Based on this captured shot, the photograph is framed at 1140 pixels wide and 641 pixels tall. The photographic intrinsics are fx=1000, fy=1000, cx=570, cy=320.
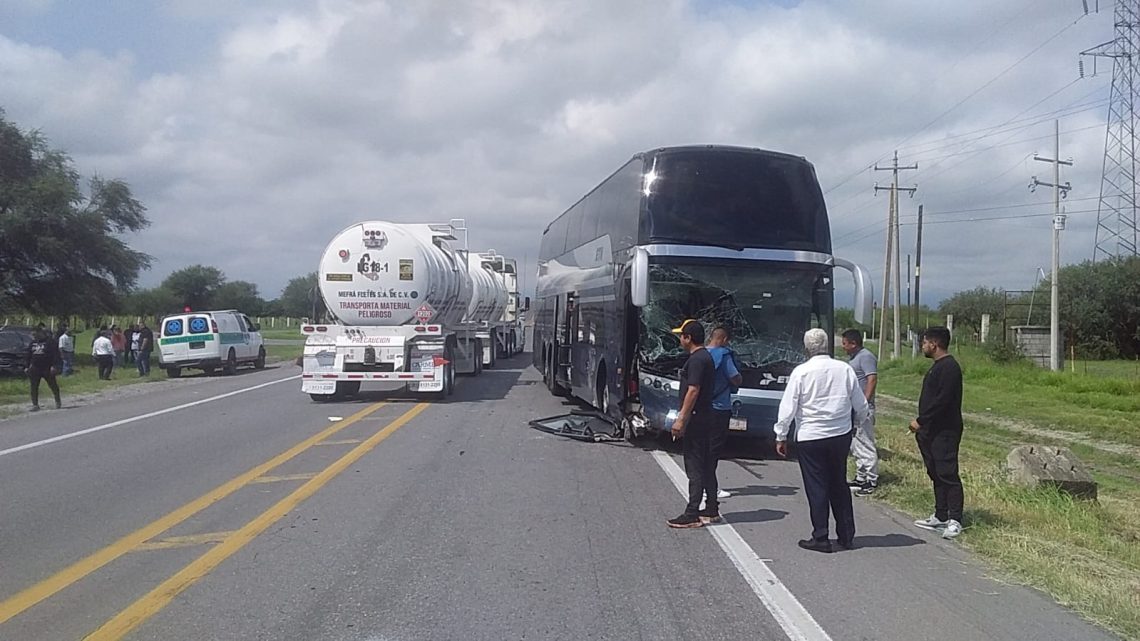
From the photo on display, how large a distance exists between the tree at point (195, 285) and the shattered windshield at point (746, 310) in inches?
3039

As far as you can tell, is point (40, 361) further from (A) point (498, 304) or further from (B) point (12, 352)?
(A) point (498, 304)

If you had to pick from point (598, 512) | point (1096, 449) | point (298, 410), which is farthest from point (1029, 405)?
point (598, 512)

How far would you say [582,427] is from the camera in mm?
15766

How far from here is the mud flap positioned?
49.1 feet

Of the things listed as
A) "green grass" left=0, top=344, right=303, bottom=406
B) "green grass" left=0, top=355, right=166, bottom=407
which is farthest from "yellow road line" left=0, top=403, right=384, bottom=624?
"green grass" left=0, top=355, right=166, bottom=407

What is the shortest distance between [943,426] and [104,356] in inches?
1038

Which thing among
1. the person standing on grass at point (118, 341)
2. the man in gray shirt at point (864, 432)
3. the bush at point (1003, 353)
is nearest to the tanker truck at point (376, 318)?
the man in gray shirt at point (864, 432)

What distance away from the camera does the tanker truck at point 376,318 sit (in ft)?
66.0

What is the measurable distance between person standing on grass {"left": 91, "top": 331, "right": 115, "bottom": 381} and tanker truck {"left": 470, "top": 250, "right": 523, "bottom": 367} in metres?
10.8

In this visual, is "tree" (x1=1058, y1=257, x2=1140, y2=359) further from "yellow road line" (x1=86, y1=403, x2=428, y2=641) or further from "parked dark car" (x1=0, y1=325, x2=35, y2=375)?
"yellow road line" (x1=86, y1=403, x2=428, y2=641)

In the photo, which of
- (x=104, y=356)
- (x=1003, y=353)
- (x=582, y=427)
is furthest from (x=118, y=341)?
(x=1003, y=353)

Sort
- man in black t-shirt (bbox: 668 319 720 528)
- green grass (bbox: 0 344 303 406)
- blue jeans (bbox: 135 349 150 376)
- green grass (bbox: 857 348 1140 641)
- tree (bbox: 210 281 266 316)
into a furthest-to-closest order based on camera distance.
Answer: tree (bbox: 210 281 266 316) → blue jeans (bbox: 135 349 150 376) → green grass (bbox: 0 344 303 406) → man in black t-shirt (bbox: 668 319 720 528) → green grass (bbox: 857 348 1140 641)

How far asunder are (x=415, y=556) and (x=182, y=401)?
16.0 metres

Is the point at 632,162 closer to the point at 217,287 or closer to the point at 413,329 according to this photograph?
the point at 413,329
